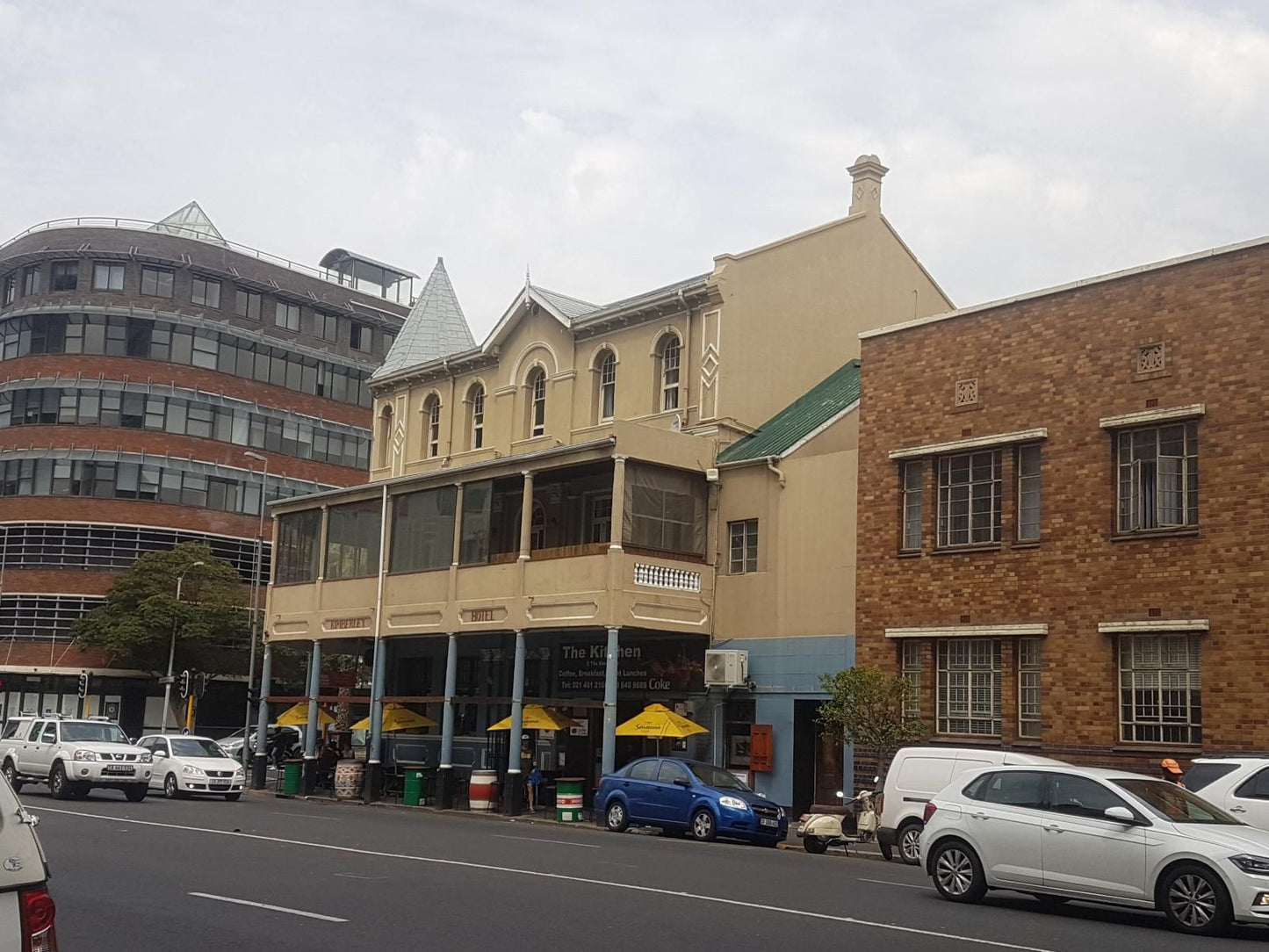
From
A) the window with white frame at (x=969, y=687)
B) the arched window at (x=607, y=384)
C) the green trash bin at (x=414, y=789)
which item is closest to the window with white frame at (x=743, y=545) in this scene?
the arched window at (x=607, y=384)

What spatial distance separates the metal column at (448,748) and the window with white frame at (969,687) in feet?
38.7

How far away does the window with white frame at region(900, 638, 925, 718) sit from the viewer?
2680 cm

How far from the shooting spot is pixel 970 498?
88.0 ft

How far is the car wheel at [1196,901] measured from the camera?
492 inches

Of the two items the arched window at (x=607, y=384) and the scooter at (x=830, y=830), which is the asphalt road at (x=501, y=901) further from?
the arched window at (x=607, y=384)

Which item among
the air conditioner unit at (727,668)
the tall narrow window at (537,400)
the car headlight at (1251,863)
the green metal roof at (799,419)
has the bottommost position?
the car headlight at (1251,863)

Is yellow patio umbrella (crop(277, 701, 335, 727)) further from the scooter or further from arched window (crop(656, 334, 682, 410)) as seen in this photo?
the scooter

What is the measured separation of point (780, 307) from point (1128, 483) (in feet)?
38.5

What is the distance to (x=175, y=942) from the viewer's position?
1049 cm

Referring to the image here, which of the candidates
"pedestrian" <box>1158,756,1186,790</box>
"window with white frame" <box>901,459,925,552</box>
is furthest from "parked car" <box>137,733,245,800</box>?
"pedestrian" <box>1158,756,1186,790</box>

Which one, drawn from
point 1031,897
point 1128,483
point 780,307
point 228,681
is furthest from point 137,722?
point 1031,897

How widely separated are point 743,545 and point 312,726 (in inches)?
529

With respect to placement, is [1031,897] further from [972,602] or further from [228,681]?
[228,681]

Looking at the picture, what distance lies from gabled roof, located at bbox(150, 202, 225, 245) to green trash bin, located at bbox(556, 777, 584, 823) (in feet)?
159
